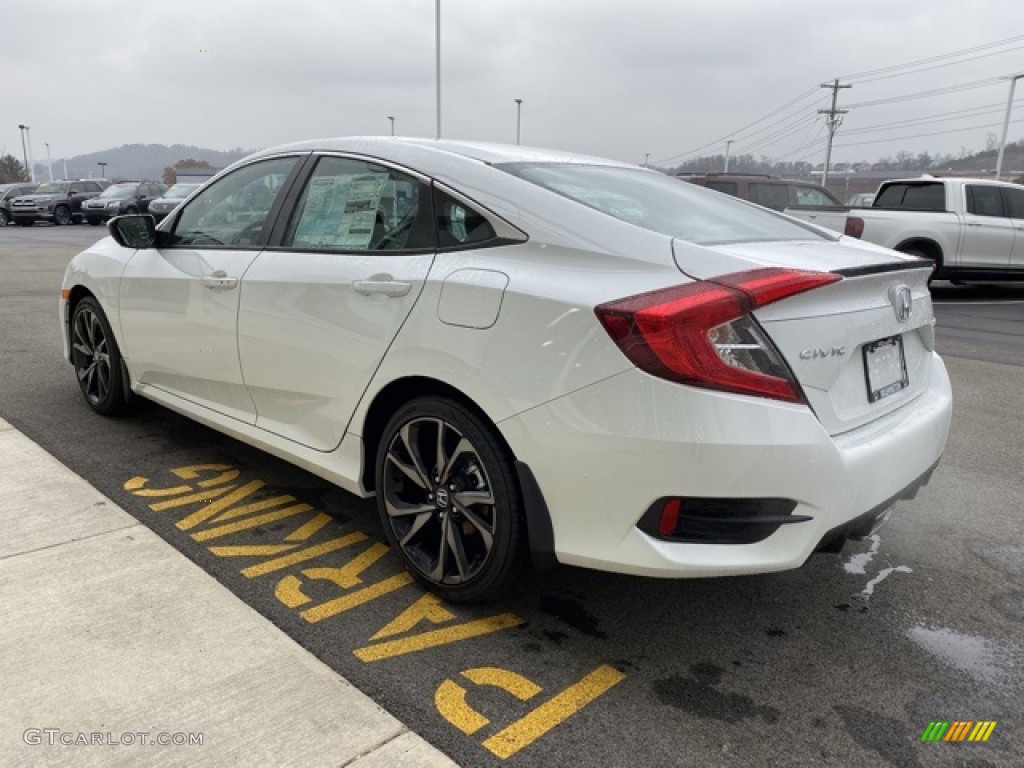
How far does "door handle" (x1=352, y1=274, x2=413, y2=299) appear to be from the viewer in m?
2.70

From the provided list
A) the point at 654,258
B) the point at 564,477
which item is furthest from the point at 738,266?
the point at 564,477

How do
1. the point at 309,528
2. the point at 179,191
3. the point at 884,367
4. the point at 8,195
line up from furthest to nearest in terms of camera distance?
1. the point at 8,195
2. the point at 179,191
3. the point at 309,528
4. the point at 884,367

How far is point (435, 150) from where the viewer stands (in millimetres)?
2906

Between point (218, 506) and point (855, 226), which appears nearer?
point (218, 506)

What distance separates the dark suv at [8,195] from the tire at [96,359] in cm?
3129

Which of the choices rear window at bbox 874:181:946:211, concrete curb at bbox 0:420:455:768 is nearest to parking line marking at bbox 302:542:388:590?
concrete curb at bbox 0:420:455:768

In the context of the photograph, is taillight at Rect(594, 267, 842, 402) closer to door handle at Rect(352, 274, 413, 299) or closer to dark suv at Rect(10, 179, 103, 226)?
door handle at Rect(352, 274, 413, 299)

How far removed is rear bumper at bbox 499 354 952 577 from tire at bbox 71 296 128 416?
303cm

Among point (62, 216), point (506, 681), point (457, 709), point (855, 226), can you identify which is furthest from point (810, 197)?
point (62, 216)

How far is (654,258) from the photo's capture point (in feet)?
7.43

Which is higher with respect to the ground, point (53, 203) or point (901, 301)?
point (53, 203)

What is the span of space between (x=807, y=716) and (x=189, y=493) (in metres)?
2.75

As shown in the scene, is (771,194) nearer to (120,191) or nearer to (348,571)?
(348,571)

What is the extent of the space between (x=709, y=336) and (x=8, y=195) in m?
36.8
